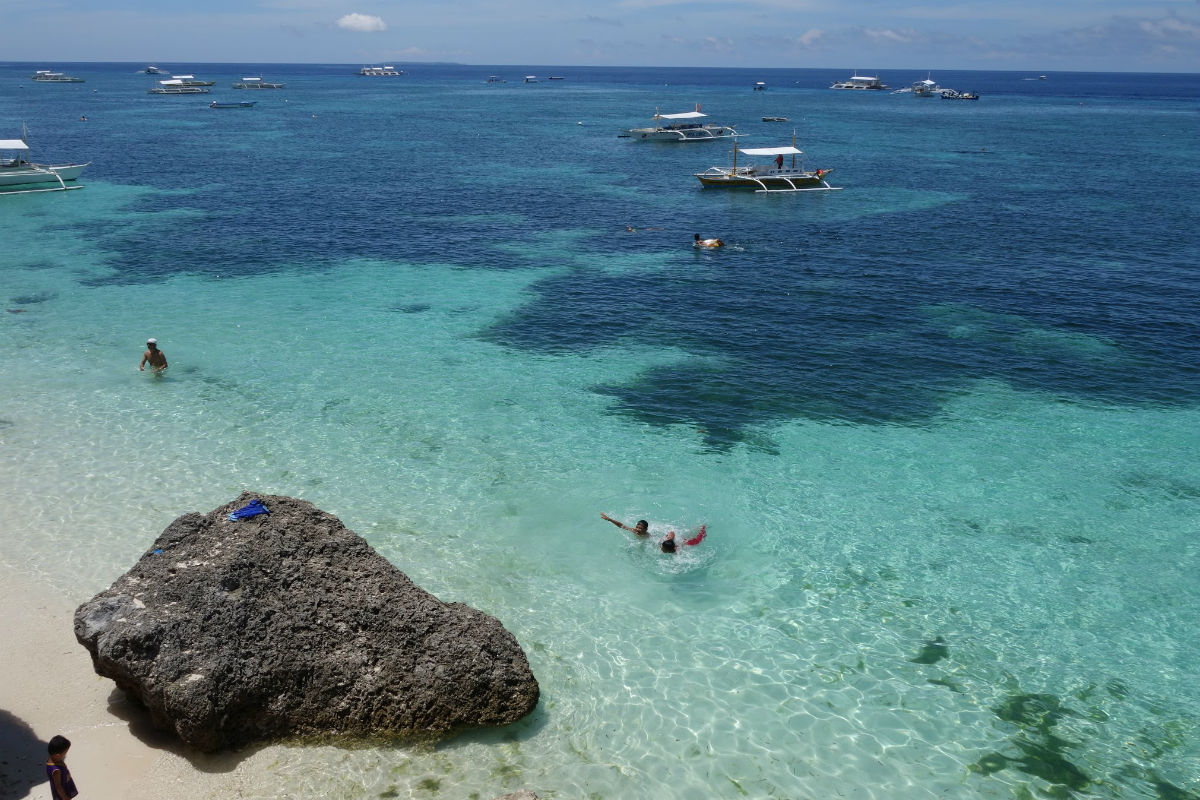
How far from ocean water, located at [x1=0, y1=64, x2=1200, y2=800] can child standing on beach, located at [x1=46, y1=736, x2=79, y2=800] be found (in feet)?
8.08

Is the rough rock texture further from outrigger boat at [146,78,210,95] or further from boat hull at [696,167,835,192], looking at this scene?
outrigger boat at [146,78,210,95]

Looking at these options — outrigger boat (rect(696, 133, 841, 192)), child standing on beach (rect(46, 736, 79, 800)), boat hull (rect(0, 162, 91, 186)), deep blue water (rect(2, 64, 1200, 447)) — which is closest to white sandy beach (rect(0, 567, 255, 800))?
child standing on beach (rect(46, 736, 79, 800))

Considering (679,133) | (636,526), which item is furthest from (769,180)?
(636,526)

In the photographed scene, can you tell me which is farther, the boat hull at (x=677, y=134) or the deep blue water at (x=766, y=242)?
the boat hull at (x=677, y=134)

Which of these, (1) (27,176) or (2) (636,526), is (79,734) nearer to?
(2) (636,526)

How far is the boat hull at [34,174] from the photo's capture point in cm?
6138

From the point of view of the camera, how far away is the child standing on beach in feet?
36.5

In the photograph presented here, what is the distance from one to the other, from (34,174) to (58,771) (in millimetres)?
66266

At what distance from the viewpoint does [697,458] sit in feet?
79.7

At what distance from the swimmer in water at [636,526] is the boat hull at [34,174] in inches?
2459

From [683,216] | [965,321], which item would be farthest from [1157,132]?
[965,321]

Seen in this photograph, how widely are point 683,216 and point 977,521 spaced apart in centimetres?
4187

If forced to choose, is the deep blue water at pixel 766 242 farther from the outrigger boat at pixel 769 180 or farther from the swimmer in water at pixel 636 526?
the swimmer in water at pixel 636 526

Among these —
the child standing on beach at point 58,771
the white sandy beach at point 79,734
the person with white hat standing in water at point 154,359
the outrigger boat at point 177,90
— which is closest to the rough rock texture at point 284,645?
the white sandy beach at point 79,734
